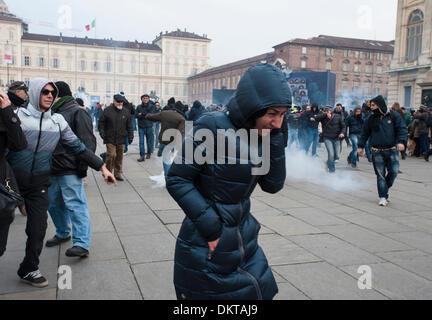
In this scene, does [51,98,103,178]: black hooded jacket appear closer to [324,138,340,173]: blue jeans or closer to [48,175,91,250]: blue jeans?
[48,175,91,250]: blue jeans

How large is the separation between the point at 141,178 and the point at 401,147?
525cm

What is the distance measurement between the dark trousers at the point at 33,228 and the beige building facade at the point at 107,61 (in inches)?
3299

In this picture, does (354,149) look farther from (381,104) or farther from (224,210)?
(224,210)

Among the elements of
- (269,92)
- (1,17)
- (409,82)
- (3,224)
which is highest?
(1,17)

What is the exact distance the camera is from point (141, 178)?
8977 millimetres

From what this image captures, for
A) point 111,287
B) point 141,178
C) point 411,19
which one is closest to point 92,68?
point 411,19

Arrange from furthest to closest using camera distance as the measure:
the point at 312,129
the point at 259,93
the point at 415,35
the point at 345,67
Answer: the point at 345,67, the point at 415,35, the point at 312,129, the point at 259,93

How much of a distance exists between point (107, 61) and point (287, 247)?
291 ft

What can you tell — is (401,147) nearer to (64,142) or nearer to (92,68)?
(64,142)

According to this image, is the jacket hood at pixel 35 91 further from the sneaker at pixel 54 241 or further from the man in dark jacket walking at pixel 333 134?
the man in dark jacket walking at pixel 333 134

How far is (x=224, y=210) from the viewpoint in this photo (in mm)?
1927

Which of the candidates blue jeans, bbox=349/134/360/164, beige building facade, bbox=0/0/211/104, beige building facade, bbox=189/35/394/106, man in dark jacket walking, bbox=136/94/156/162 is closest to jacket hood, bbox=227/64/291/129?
blue jeans, bbox=349/134/360/164

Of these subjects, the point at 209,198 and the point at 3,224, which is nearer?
the point at 209,198

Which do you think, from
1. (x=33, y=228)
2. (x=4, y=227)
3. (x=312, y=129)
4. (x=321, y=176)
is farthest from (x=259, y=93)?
(x=312, y=129)
